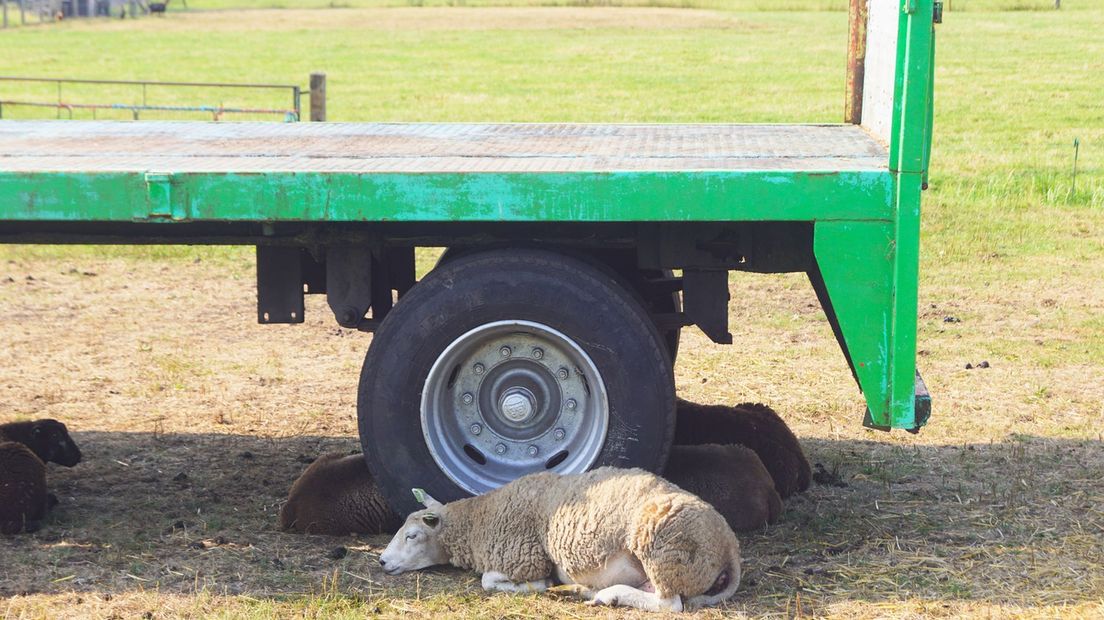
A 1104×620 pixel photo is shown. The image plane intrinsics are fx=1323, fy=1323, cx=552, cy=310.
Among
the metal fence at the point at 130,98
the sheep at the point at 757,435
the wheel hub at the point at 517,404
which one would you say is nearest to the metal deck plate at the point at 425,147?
the wheel hub at the point at 517,404

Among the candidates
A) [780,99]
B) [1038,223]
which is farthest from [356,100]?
[1038,223]

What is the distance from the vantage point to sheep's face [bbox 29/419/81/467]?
6.30 meters

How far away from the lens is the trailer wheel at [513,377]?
5.11 meters

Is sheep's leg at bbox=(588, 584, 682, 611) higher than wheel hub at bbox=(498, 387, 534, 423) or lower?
lower

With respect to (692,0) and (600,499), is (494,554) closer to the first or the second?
(600,499)

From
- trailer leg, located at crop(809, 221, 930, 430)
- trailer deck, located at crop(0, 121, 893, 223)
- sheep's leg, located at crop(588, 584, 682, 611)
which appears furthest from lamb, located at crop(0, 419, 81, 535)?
trailer leg, located at crop(809, 221, 930, 430)

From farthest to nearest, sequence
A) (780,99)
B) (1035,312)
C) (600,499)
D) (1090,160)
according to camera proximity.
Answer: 1. (780,99)
2. (1090,160)
3. (1035,312)
4. (600,499)

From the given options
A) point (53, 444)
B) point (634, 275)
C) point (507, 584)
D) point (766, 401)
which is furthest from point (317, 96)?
point (507, 584)

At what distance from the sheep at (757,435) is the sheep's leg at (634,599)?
155cm

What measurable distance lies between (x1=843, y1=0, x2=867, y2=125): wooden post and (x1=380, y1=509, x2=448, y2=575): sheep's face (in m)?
3.17

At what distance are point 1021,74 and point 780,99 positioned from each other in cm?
550

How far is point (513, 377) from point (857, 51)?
2.60 meters

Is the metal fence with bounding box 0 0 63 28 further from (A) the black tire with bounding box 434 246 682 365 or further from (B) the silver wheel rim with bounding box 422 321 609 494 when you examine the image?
(B) the silver wheel rim with bounding box 422 321 609 494

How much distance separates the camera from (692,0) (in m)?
48.1
